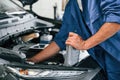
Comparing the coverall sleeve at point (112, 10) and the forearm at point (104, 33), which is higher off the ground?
the coverall sleeve at point (112, 10)

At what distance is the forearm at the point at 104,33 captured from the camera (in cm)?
146

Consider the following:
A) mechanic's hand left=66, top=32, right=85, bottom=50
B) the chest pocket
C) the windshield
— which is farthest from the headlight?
the windshield

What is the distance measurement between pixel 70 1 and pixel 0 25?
572 millimetres

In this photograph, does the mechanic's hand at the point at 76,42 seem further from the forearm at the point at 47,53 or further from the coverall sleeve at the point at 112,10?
the forearm at the point at 47,53

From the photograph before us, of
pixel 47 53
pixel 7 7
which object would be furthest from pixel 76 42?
pixel 7 7

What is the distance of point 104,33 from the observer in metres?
1.46

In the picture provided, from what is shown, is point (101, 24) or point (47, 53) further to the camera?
point (47, 53)

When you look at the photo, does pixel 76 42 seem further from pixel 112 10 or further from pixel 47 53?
pixel 47 53

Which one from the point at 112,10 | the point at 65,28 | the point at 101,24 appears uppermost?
the point at 112,10

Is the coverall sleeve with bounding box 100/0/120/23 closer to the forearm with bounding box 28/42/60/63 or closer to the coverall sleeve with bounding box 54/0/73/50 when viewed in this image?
the coverall sleeve with bounding box 54/0/73/50

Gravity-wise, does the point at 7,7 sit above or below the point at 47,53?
above

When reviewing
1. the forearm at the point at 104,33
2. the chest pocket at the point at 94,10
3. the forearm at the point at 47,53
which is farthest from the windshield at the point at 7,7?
the forearm at the point at 104,33

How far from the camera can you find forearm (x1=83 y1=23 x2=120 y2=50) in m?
1.46

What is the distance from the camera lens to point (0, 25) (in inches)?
80.0
